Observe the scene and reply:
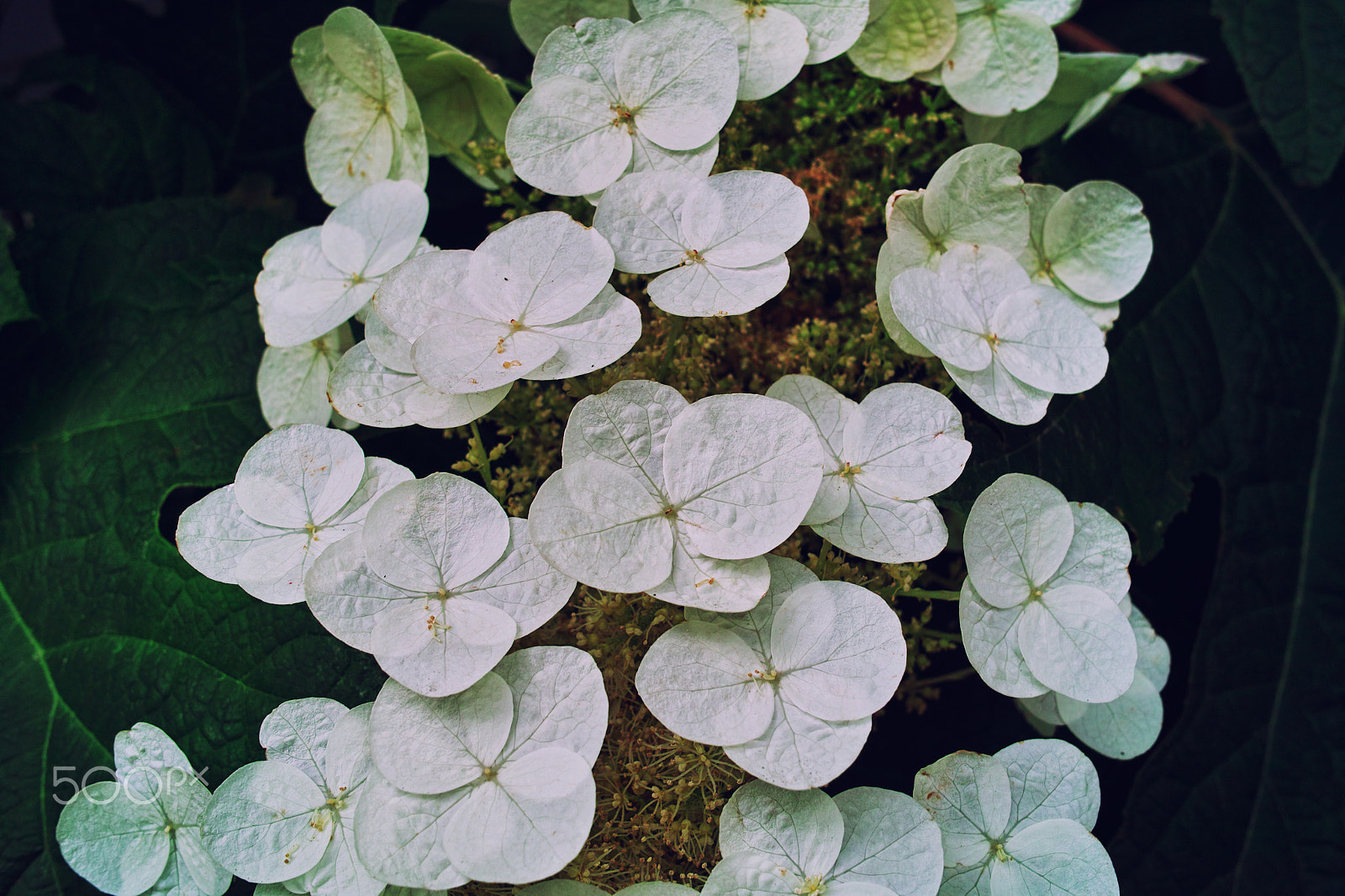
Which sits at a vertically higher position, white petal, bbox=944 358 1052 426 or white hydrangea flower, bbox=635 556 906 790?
white petal, bbox=944 358 1052 426

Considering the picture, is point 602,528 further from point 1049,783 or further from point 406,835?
point 1049,783

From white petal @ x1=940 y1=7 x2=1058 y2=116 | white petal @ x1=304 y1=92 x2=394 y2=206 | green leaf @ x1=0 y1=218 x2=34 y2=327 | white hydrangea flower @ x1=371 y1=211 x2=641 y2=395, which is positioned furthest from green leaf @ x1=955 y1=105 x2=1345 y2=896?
green leaf @ x1=0 y1=218 x2=34 y2=327

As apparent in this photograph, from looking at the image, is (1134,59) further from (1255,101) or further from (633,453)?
(633,453)

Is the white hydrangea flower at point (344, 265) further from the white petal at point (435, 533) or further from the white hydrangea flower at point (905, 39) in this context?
the white hydrangea flower at point (905, 39)

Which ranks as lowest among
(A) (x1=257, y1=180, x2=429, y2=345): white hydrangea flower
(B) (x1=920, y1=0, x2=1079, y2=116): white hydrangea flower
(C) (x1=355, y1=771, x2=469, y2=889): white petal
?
(C) (x1=355, y1=771, x2=469, y2=889): white petal

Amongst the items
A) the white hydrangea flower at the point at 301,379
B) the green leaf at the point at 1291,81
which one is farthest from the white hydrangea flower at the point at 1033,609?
the green leaf at the point at 1291,81

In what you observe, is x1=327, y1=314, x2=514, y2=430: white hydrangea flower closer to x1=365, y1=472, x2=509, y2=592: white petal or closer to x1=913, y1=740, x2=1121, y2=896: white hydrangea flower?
x1=365, y1=472, x2=509, y2=592: white petal

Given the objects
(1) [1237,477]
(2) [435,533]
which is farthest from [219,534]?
(1) [1237,477]
